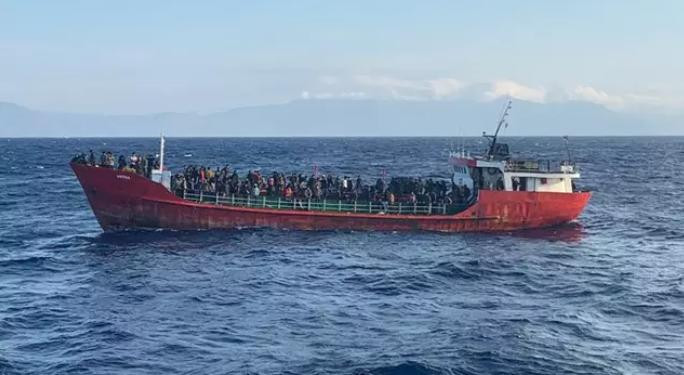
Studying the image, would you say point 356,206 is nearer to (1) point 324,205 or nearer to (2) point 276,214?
(1) point 324,205

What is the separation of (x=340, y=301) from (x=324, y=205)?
14659mm

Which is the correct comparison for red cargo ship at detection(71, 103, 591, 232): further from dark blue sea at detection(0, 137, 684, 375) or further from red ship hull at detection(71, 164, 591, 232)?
dark blue sea at detection(0, 137, 684, 375)

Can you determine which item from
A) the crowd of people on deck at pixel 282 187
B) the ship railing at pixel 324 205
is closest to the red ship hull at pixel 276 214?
the ship railing at pixel 324 205

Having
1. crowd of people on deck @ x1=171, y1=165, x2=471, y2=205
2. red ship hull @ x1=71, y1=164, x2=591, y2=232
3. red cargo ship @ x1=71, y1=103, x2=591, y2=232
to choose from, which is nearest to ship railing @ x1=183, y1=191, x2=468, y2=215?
red cargo ship @ x1=71, y1=103, x2=591, y2=232

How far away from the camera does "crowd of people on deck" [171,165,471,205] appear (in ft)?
131

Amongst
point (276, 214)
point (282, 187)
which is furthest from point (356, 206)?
point (276, 214)

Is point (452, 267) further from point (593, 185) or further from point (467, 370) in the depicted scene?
point (593, 185)

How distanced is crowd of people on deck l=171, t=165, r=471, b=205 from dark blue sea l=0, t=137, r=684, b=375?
233cm

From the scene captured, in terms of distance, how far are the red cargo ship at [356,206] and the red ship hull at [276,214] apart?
5cm

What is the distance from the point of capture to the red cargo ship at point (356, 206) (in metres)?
38.6

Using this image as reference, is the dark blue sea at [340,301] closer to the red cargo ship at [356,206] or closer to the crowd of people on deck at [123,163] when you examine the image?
the red cargo ship at [356,206]

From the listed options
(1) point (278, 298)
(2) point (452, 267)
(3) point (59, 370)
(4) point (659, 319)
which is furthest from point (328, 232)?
(3) point (59, 370)

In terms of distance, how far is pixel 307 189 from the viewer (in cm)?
4072

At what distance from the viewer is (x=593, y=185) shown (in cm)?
7294
